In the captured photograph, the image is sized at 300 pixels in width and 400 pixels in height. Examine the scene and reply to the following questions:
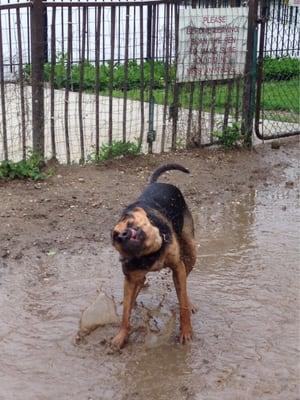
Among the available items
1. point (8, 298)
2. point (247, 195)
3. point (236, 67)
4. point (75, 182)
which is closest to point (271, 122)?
point (236, 67)

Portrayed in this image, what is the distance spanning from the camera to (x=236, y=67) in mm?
8523

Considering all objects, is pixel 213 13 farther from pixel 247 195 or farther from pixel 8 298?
pixel 8 298

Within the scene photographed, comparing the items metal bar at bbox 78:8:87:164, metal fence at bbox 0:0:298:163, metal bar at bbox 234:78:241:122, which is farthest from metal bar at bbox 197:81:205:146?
metal bar at bbox 78:8:87:164

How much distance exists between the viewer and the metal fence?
286 inches

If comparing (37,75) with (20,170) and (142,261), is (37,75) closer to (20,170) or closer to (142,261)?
(20,170)

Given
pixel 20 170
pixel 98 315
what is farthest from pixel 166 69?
pixel 98 315

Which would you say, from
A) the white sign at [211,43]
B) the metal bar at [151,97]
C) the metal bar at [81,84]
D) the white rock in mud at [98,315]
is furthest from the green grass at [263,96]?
the white rock in mud at [98,315]

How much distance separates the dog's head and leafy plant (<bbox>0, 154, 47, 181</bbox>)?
3.58 m

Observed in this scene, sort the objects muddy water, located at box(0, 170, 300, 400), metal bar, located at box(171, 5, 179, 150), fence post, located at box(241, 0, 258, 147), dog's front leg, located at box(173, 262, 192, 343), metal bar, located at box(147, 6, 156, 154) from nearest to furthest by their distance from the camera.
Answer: muddy water, located at box(0, 170, 300, 400), dog's front leg, located at box(173, 262, 192, 343), metal bar, located at box(147, 6, 156, 154), metal bar, located at box(171, 5, 179, 150), fence post, located at box(241, 0, 258, 147)

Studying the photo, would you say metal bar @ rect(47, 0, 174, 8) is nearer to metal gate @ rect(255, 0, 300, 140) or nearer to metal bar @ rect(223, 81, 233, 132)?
metal bar @ rect(223, 81, 233, 132)

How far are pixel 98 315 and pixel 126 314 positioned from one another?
359 millimetres

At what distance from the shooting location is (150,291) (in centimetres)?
511

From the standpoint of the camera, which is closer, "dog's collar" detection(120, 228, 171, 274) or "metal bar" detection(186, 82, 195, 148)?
"dog's collar" detection(120, 228, 171, 274)

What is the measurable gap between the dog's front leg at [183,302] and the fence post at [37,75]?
11.4 feet
